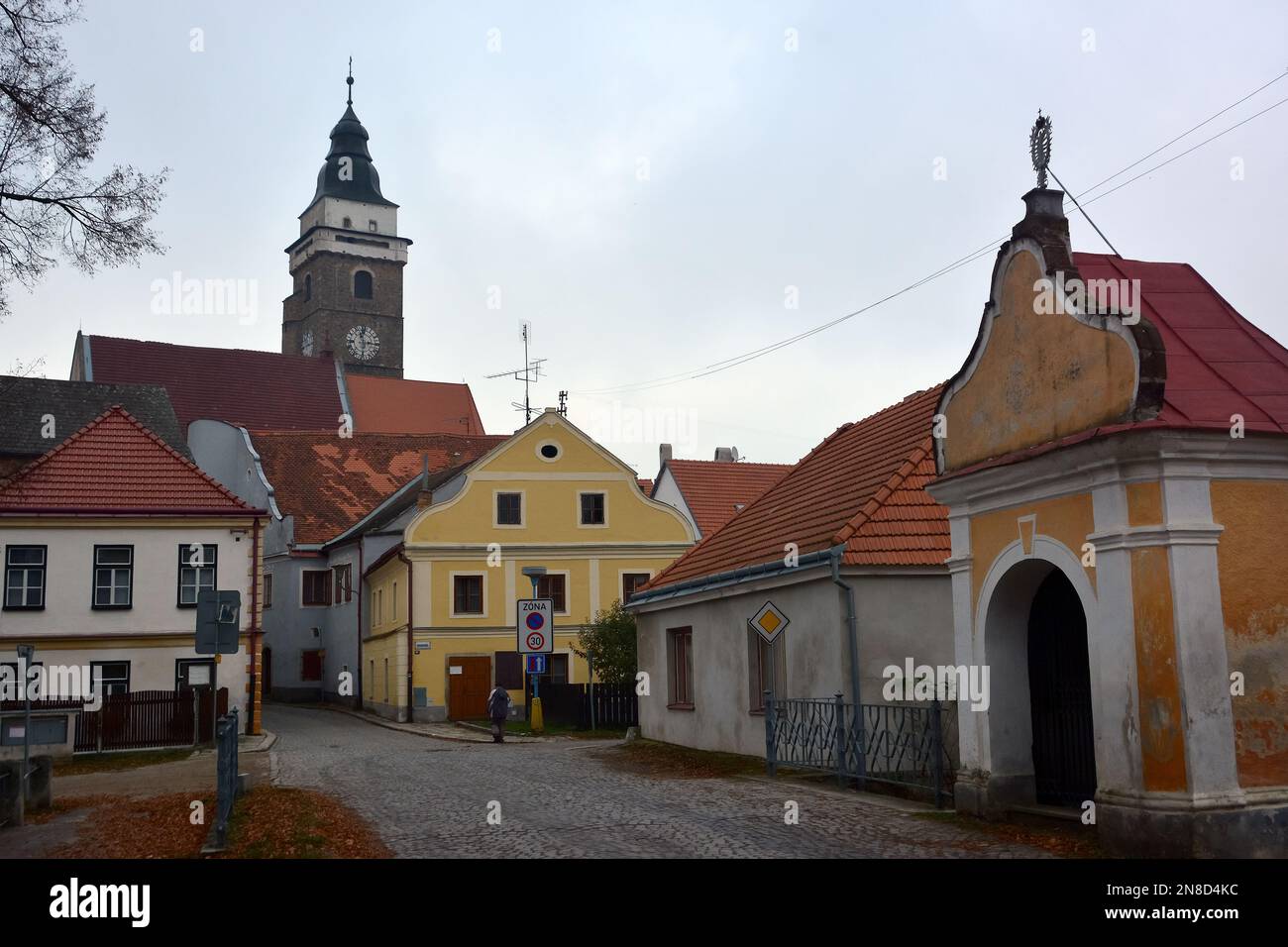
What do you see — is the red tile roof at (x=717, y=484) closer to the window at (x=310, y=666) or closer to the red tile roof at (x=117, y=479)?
the window at (x=310, y=666)

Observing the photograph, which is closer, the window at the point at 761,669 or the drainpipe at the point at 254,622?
the window at the point at 761,669

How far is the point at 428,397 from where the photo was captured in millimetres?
72625

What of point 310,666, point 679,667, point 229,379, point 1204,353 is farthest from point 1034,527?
point 229,379

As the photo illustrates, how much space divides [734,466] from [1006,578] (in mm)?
39506

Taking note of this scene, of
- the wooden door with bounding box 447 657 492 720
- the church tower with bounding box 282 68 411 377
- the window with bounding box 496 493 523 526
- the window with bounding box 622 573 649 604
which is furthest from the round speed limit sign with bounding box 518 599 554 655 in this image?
the church tower with bounding box 282 68 411 377

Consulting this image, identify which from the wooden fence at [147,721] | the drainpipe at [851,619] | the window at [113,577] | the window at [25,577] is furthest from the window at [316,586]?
the drainpipe at [851,619]

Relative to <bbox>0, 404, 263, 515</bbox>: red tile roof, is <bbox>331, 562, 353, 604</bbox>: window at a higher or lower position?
lower

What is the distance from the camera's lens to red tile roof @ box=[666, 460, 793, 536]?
49344 millimetres

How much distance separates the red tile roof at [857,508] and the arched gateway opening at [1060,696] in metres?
4.12

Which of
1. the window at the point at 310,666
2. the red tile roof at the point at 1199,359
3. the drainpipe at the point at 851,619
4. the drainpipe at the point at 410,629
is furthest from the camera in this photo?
the window at the point at 310,666

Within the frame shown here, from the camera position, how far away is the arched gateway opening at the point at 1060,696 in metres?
13.0

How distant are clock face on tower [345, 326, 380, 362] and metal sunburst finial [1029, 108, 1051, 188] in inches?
2987

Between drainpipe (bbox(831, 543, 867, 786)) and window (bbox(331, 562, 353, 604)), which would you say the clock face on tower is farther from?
drainpipe (bbox(831, 543, 867, 786))

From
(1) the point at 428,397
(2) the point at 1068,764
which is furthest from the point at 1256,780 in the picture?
(1) the point at 428,397
